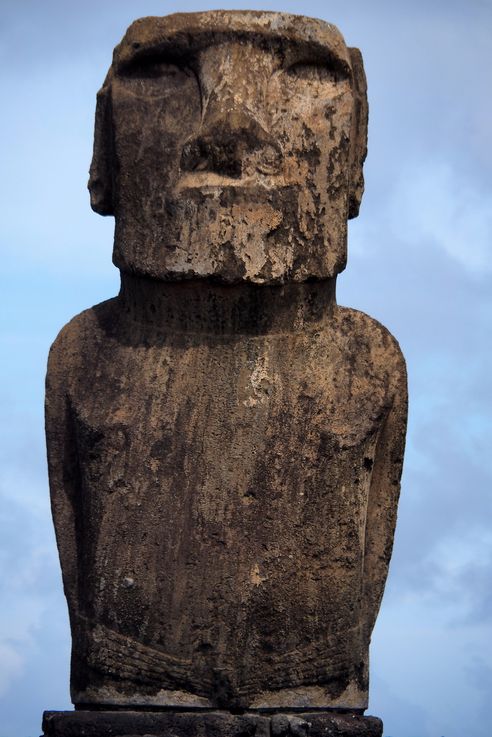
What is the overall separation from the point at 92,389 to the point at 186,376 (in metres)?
0.41

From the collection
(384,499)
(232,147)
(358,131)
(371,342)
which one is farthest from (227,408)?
(358,131)

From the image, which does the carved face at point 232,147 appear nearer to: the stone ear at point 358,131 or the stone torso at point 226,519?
the stone ear at point 358,131

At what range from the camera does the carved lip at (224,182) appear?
368 inches

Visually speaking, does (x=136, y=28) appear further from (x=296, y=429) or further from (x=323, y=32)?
(x=296, y=429)

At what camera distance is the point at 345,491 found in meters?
9.43

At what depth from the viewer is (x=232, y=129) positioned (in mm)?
9352

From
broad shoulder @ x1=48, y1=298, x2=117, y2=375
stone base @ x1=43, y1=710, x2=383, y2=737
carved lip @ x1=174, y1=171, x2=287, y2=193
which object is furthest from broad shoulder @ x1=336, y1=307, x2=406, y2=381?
stone base @ x1=43, y1=710, x2=383, y2=737

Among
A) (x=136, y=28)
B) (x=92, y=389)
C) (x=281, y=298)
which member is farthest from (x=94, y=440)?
(x=136, y=28)

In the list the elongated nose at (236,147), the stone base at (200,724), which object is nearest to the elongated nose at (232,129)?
the elongated nose at (236,147)

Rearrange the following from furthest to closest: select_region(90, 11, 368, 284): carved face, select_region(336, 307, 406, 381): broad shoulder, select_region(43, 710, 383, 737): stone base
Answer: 1. select_region(336, 307, 406, 381): broad shoulder
2. select_region(90, 11, 368, 284): carved face
3. select_region(43, 710, 383, 737): stone base

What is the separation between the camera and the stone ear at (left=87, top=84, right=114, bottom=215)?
9.79 m

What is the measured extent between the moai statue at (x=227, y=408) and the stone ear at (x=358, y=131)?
0.14 metres

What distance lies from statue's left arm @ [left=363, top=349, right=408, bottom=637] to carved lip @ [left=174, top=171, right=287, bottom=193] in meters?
0.88

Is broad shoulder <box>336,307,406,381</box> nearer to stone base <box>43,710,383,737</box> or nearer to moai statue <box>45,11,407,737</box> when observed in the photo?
moai statue <box>45,11,407,737</box>
